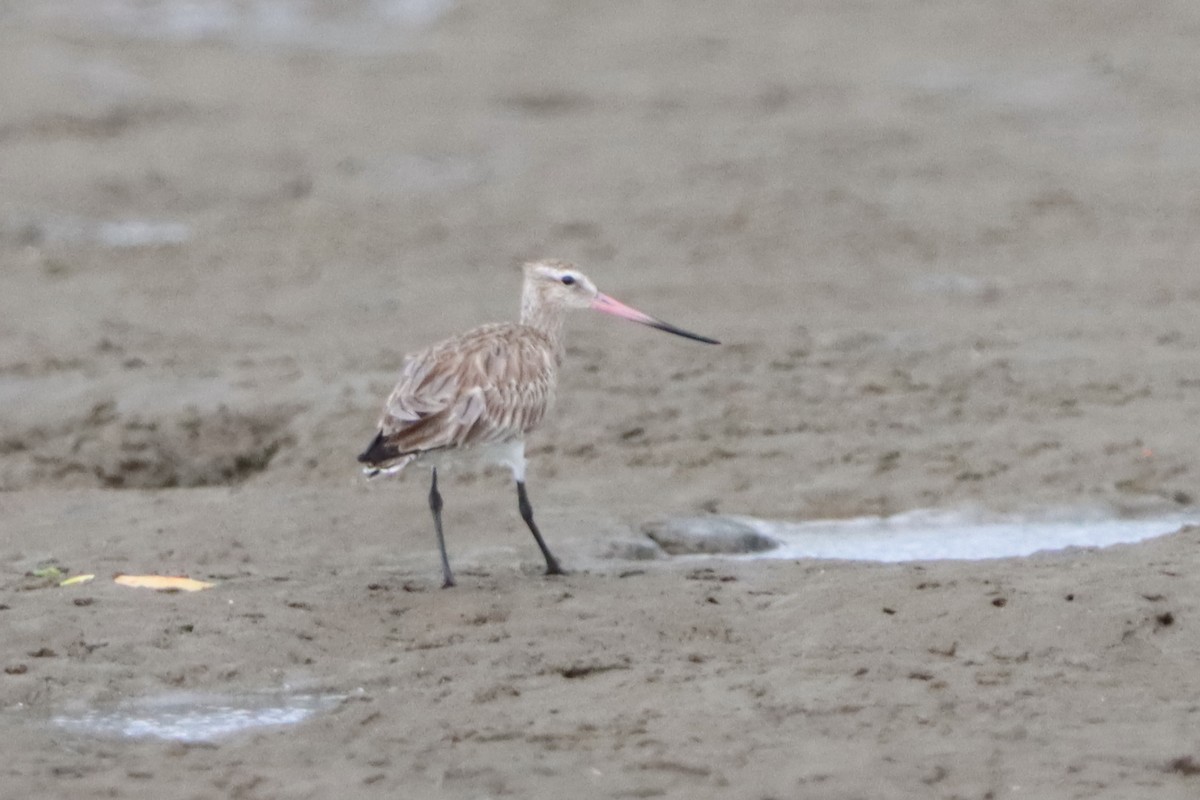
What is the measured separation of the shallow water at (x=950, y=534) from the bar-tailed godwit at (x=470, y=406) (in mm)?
1098

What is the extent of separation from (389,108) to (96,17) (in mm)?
3563

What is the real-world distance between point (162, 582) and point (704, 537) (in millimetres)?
2075

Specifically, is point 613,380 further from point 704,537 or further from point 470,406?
point 470,406

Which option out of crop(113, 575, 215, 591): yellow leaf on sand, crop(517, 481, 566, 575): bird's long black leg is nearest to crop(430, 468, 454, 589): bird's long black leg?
crop(517, 481, 566, 575): bird's long black leg

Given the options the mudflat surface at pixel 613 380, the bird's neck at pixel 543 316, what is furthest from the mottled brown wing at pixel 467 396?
the mudflat surface at pixel 613 380

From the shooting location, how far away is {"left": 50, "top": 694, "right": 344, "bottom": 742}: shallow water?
5.88 metres

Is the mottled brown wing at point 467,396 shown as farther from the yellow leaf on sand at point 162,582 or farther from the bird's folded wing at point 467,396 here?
the yellow leaf on sand at point 162,582

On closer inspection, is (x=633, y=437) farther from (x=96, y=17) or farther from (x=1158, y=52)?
(x=96, y=17)

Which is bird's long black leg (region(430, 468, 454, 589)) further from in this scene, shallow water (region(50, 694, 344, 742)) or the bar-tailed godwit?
shallow water (region(50, 694, 344, 742))

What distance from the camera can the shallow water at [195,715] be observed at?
588 centimetres

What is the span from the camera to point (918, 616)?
6664 mm

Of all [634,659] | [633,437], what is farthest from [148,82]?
[634,659]

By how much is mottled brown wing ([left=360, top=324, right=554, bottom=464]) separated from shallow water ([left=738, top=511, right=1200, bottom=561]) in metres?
1.15

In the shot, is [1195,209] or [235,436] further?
[1195,209]
